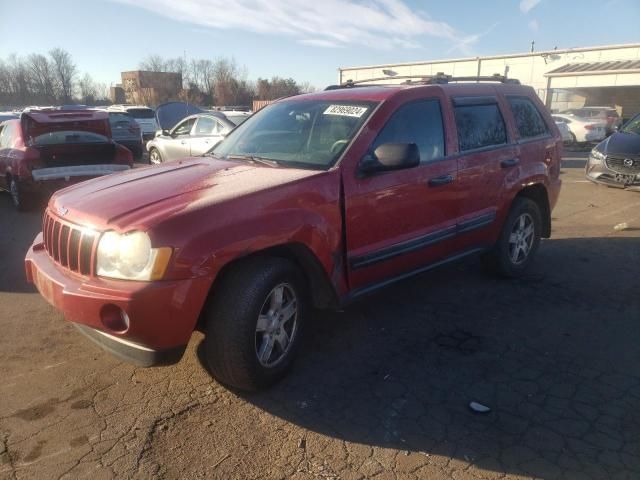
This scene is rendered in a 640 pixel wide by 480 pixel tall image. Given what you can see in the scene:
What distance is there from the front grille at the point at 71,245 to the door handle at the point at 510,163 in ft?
11.7

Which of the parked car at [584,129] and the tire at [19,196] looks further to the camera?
the parked car at [584,129]

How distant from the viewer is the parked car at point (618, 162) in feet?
30.2

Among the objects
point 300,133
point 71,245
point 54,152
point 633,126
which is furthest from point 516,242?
point 54,152

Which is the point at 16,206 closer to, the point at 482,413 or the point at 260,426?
the point at 260,426

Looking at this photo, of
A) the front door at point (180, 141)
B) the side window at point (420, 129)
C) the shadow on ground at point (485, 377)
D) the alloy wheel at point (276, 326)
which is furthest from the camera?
the front door at point (180, 141)

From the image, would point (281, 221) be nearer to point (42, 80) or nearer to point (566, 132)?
point (566, 132)

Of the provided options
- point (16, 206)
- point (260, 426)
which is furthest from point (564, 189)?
point (16, 206)

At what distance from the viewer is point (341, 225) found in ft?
11.0

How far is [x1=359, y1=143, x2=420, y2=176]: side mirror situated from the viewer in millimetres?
3346

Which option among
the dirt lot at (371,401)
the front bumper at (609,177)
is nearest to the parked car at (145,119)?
the front bumper at (609,177)

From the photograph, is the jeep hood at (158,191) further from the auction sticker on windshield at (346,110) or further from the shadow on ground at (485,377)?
the shadow on ground at (485,377)

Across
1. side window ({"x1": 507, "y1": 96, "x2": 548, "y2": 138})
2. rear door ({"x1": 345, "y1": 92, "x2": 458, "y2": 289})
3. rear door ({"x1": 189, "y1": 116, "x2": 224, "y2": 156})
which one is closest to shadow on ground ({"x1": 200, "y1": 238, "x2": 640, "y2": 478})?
rear door ({"x1": 345, "y1": 92, "x2": 458, "y2": 289})

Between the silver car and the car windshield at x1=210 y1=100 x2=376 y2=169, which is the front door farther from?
the car windshield at x1=210 y1=100 x2=376 y2=169

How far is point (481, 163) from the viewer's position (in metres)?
4.39
